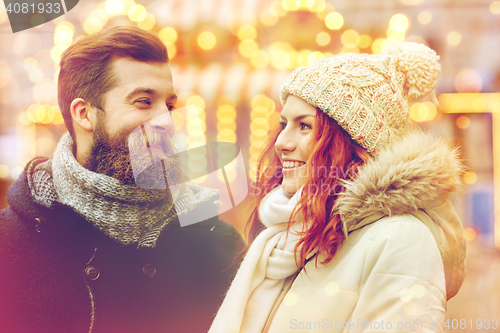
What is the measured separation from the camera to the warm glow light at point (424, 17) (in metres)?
1.55

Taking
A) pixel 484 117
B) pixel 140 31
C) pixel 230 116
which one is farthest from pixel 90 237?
pixel 484 117

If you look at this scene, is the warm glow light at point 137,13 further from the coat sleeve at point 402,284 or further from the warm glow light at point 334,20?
the coat sleeve at point 402,284

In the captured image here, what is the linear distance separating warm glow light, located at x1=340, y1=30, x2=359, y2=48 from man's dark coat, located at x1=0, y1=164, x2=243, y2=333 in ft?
4.27

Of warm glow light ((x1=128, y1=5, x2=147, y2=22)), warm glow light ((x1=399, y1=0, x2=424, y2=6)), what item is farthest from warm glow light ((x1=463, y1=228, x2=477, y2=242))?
warm glow light ((x1=128, y1=5, x2=147, y2=22))

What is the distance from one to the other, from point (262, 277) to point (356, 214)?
1.23ft

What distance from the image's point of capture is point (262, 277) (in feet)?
3.24

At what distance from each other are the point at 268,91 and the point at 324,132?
0.72 metres

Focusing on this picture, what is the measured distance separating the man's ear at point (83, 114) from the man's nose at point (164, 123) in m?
0.21

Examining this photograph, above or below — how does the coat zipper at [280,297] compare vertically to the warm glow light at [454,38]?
below

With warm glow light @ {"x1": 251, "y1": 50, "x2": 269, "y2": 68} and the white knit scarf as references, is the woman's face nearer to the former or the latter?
the white knit scarf

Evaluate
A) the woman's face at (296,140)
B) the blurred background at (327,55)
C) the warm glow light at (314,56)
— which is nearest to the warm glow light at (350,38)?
the blurred background at (327,55)

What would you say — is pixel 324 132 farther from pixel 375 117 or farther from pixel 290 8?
pixel 290 8

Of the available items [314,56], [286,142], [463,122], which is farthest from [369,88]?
[463,122]

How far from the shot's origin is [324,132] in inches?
38.3
